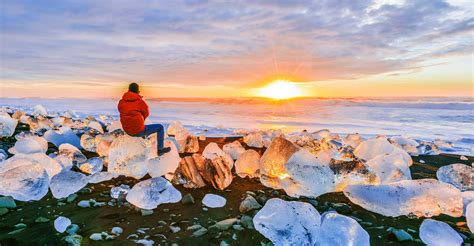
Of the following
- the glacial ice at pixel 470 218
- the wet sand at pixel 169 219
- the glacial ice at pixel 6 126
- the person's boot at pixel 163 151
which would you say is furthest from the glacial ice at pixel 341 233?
the glacial ice at pixel 6 126

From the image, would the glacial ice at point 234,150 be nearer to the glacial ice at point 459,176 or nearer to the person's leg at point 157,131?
the person's leg at point 157,131

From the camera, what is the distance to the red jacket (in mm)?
5379

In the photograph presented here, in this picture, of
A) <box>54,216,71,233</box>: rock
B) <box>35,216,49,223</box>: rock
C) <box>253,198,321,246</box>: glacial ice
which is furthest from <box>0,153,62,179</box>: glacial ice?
<box>253,198,321,246</box>: glacial ice

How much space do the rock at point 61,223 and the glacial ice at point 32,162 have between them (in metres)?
1.00

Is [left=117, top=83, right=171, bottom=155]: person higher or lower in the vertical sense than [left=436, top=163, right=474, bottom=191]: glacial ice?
higher

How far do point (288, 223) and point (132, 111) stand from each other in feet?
11.8

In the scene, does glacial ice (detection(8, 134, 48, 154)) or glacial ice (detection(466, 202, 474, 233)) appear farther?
glacial ice (detection(8, 134, 48, 154))

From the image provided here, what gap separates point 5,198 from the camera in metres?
3.24

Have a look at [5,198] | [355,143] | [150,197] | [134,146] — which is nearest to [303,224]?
[150,197]

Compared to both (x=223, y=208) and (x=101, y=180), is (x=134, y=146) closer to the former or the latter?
(x=101, y=180)

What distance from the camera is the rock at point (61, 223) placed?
277 cm

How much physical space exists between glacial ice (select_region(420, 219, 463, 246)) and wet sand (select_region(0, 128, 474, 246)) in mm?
84

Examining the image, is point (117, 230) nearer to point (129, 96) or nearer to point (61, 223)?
point (61, 223)

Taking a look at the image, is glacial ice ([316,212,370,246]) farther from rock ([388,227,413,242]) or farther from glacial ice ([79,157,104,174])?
glacial ice ([79,157,104,174])
